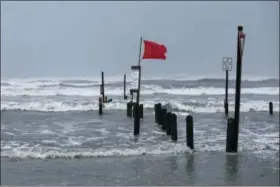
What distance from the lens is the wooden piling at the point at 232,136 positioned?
36.0 feet

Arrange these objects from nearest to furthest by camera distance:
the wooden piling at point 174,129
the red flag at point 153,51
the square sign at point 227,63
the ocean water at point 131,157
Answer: the ocean water at point 131,157, the wooden piling at point 174,129, the red flag at point 153,51, the square sign at point 227,63

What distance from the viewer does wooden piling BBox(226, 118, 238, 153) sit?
10977mm

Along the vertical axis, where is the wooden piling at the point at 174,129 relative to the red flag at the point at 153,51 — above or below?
below

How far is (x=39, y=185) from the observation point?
762 cm

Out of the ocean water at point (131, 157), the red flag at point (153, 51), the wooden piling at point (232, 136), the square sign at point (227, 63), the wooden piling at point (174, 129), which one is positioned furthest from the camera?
the square sign at point (227, 63)

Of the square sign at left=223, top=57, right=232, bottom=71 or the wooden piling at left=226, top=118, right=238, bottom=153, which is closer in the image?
the wooden piling at left=226, top=118, right=238, bottom=153

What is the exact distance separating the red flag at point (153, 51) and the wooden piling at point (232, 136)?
3.96m

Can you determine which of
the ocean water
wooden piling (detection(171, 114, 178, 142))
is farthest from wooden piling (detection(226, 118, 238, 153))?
wooden piling (detection(171, 114, 178, 142))

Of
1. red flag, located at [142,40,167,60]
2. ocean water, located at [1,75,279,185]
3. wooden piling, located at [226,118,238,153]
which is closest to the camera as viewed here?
ocean water, located at [1,75,279,185]

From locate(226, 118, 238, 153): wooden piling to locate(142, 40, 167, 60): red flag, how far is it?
3.96 meters

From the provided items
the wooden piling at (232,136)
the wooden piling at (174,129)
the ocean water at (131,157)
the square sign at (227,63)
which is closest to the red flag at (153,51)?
the ocean water at (131,157)

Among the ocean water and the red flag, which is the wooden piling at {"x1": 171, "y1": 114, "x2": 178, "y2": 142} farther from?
the red flag

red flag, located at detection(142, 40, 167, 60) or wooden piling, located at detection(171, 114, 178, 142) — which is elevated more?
red flag, located at detection(142, 40, 167, 60)

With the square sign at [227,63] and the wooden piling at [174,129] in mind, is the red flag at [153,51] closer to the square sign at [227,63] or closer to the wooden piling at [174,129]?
the wooden piling at [174,129]
